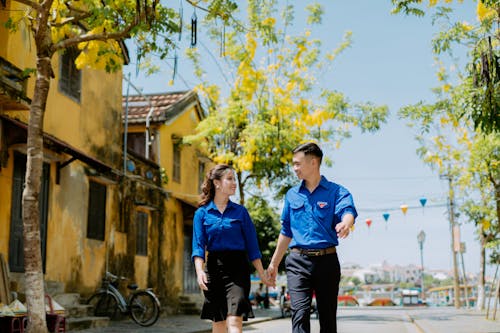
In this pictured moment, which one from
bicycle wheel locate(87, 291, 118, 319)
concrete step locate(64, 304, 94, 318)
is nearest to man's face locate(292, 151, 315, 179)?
concrete step locate(64, 304, 94, 318)

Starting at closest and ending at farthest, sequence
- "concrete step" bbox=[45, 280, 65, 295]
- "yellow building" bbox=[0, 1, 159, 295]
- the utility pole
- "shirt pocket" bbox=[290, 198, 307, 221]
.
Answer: "shirt pocket" bbox=[290, 198, 307, 221] → "yellow building" bbox=[0, 1, 159, 295] → "concrete step" bbox=[45, 280, 65, 295] → the utility pole

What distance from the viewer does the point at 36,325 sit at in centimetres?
950

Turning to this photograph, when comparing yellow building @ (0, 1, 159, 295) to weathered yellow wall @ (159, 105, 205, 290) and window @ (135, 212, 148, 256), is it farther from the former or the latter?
weathered yellow wall @ (159, 105, 205, 290)

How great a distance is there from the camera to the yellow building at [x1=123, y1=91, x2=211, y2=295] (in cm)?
2472

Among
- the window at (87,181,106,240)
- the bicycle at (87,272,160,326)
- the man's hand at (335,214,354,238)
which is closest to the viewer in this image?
the man's hand at (335,214,354,238)

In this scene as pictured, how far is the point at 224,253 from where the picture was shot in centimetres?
638

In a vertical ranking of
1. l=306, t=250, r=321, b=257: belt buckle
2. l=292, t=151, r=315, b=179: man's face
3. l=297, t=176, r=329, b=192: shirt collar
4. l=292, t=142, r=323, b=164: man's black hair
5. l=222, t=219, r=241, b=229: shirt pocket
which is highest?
l=292, t=142, r=323, b=164: man's black hair

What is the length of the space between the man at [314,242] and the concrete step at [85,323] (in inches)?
362

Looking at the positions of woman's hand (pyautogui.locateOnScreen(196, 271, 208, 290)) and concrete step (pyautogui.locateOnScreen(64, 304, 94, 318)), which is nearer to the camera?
woman's hand (pyautogui.locateOnScreen(196, 271, 208, 290))

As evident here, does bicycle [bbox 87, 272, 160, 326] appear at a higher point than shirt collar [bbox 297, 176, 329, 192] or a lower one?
lower

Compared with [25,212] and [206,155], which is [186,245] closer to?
[206,155]

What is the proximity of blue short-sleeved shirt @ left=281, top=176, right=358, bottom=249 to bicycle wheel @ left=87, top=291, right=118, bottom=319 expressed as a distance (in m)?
11.7

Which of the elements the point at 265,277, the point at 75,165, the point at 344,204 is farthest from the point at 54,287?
the point at 344,204

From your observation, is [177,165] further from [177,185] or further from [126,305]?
[126,305]
